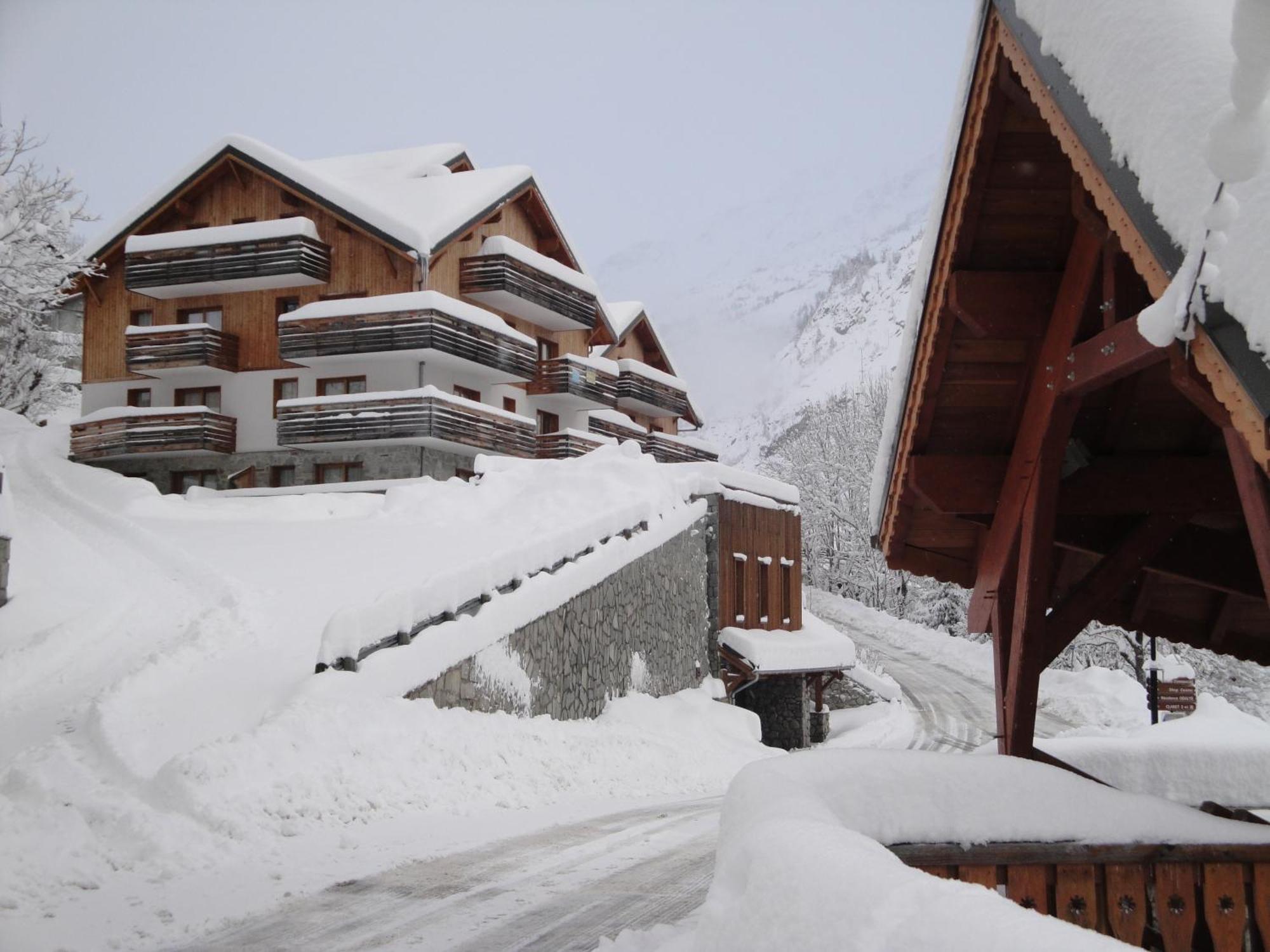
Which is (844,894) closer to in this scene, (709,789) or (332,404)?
(709,789)

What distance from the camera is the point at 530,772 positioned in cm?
1192

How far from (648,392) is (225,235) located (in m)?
15.7

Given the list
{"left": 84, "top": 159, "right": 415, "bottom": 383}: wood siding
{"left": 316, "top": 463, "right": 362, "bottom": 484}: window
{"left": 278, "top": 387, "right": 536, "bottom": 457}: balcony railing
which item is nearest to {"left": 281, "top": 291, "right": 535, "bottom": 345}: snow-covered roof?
{"left": 84, "top": 159, "right": 415, "bottom": 383}: wood siding

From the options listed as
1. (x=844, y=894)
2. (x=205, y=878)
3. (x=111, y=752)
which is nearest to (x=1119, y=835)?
(x=844, y=894)

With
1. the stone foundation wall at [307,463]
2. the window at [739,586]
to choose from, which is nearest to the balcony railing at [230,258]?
the stone foundation wall at [307,463]

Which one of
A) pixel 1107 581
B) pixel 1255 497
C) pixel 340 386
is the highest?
pixel 340 386

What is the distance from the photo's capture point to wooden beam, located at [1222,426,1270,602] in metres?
4.07

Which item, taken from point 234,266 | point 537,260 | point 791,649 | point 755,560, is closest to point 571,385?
point 537,260

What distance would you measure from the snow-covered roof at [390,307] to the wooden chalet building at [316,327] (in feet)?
0.17

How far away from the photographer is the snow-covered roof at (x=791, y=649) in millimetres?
25219

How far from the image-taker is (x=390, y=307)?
1190 inches

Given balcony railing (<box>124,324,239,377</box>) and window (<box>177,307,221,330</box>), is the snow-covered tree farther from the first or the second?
window (<box>177,307,221,330</box>)

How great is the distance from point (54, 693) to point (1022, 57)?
1121 cm

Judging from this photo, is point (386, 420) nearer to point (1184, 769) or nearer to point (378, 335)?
point (378, 335)
